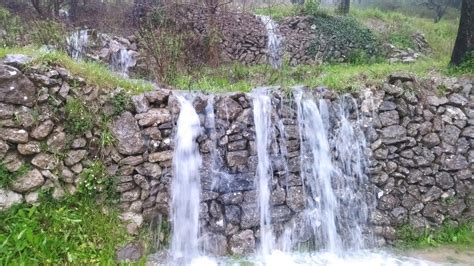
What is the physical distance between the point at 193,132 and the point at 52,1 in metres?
7.79

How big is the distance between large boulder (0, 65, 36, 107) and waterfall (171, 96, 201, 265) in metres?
1.57

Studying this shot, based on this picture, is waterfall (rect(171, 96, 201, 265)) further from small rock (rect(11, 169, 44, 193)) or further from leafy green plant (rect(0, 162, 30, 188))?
leafy green plant (rect(0, 162, 30, 188))

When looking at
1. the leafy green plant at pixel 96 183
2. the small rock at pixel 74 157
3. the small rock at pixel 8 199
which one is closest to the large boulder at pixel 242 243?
the leafy green plant at pixel 96 183

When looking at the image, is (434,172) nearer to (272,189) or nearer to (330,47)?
(272,189)

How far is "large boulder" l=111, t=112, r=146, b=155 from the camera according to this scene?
13.5ft

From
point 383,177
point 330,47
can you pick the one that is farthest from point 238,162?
point 330,47

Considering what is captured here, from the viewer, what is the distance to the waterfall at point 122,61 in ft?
24.8

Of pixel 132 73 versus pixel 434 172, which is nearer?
pixel 434 172

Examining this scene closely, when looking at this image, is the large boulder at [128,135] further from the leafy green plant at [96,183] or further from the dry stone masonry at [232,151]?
the leafy green plant at [96,183]

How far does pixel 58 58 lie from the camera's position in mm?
4180

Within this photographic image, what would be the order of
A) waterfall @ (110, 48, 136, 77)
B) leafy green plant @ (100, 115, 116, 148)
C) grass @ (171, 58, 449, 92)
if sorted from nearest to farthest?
leafy green plant @ (100, 115, 116, 148) → grass @ (171, 58, 449, 92) → waterfall @ (110, 48, 136, 77)

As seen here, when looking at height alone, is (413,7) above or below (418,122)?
above

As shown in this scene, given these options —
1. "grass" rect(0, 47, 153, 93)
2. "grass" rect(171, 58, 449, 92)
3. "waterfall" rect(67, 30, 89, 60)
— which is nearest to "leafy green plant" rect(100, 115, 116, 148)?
"grass" rect(0, 47, 153, 93)

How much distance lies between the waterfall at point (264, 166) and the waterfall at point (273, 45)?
559cm
